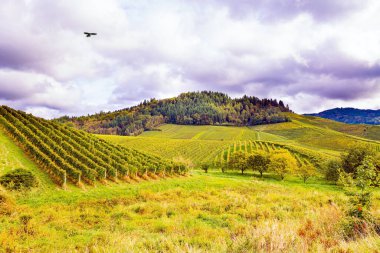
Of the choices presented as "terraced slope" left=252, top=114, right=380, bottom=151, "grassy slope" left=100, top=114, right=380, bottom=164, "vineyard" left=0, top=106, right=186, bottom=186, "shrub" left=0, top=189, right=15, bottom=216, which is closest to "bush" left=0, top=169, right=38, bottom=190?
"vineyard" left=0, top=106, right=186, bottom=186

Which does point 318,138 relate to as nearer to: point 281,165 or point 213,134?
point 213,134

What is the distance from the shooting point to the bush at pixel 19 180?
22.1m

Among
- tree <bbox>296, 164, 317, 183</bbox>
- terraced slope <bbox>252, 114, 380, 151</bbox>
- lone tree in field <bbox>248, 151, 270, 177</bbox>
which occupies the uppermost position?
terraced slope <bbox>252, 114, 380, 151</bbox>

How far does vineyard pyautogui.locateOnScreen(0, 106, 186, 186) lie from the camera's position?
2944 cm

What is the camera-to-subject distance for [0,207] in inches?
573

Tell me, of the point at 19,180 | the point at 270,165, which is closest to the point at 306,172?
the point at 270,165

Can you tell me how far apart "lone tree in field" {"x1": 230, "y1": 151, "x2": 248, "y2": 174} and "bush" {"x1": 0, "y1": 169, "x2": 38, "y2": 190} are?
55752 mm

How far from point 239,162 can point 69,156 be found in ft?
160

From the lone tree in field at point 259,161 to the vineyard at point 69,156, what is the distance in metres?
29.2

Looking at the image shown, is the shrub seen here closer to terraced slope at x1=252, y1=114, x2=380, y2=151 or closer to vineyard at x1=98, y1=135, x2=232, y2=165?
vineyard at x1=98, y1=135, x2=232, y2=165

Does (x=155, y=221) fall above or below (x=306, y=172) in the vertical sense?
above

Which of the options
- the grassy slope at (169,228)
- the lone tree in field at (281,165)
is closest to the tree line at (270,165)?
the lone tree in field at (281,165)

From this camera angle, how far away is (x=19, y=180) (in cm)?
2261

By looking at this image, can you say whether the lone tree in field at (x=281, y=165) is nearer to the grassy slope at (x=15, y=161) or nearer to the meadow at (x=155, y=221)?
the meadow at (x=155, y=221)
